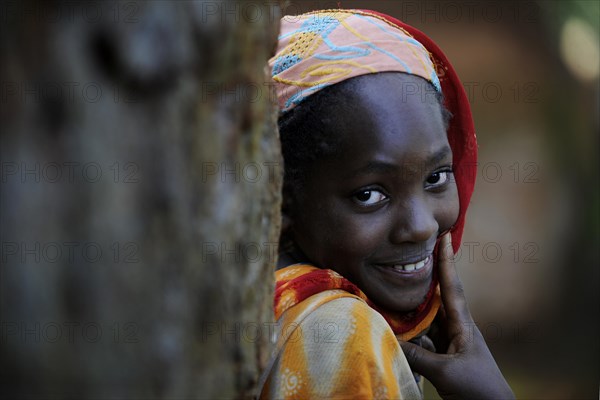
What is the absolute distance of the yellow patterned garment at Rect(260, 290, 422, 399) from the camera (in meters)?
1.22

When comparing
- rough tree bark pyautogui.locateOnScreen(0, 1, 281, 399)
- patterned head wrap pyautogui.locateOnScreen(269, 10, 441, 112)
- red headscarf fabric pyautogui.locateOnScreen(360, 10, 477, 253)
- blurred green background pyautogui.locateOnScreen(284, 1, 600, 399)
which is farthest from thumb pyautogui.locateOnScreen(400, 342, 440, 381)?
blurred green background pyautogui.locateOnScreen(284, 1, 600, 399)

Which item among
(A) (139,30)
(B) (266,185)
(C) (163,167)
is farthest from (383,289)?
(A) (139,30)

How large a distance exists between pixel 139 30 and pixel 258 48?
10.1 inches

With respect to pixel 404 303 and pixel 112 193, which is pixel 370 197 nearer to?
→ pixel 404 303

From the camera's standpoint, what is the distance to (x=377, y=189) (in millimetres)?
1543

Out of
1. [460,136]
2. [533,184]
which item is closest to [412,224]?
[460,136]

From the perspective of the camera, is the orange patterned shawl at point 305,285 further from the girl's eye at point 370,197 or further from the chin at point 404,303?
the girl's eye at point 370,197

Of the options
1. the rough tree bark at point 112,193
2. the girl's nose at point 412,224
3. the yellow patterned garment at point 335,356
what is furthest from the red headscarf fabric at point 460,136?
the rough tree bark at point 112,193

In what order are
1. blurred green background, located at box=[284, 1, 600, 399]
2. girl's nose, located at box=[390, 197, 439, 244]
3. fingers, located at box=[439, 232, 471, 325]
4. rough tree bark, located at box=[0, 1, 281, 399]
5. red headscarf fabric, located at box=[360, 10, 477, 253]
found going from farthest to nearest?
blurred green background, located at box=[284, 1, 600, 399] → red headscarf fabric, located at box=[360, 10, 477, 253] → fingers, located at box=[439, 232, 471, 325] → girl's nose, located at box=[390, 197, 439, 244] → rough tree bark, located at box=[0, 1, 281, 399]

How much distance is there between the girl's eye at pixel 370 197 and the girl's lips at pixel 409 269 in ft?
0.55

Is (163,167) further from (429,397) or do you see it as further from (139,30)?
(429,397)

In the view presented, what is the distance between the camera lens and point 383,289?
1.62 metres

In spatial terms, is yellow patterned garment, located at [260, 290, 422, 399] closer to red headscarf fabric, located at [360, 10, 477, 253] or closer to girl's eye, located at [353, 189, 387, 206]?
girl's eye, located at [353, 189, 387, 206]

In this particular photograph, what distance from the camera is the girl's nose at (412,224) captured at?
4.99 ft
